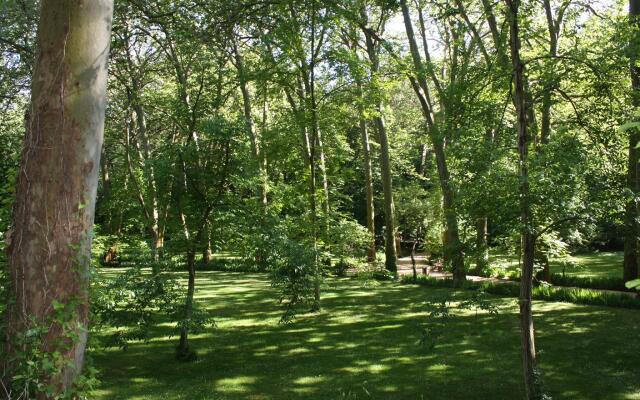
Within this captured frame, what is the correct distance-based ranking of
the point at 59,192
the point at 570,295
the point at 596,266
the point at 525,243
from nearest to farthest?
the point at 59,192
the point at 525,243
the point at 570,295
the point at 596,266

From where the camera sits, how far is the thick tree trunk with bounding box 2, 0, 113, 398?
3.65 m

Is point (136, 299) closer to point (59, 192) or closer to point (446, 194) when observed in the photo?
point (59, 192)

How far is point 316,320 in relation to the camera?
41.8 ft

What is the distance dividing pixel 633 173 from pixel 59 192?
10.5 metres

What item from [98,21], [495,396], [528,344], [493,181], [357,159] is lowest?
[495,396]

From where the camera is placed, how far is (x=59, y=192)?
3744 millimetres

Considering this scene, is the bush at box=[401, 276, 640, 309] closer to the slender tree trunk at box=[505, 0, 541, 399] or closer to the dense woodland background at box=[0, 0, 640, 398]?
the dense woodland background at box=[0, 0, 640, 398]

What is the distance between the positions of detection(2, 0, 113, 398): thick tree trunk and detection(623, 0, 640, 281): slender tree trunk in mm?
3509

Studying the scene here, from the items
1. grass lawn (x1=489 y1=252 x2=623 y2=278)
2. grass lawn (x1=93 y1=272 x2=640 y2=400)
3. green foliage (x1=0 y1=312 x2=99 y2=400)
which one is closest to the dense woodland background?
green foliage (x1=0 y1=312 x2=99 y2=400)

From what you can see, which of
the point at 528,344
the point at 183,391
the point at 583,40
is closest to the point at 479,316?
the point at 528,344

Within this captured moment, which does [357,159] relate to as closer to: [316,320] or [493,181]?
[316,320]

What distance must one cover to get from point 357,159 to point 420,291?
58.0 feet

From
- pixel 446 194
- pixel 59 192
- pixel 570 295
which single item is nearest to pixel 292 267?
pixel 59 192

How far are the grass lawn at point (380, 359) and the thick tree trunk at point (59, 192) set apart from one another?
3.36 m
